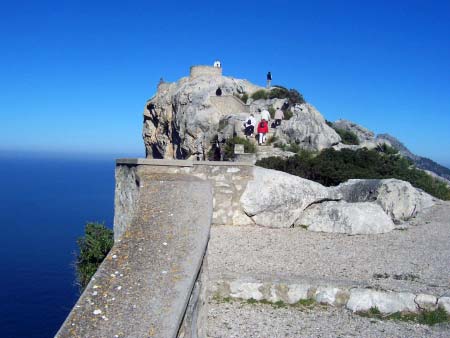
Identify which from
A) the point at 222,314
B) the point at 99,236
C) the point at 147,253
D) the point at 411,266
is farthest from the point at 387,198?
the point at 147,253

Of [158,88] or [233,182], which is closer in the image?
[233,182]

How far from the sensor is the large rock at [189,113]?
37.6m

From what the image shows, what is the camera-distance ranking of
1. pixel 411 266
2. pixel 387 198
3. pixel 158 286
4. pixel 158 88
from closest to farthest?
pixel 158 286 → pixel 411 266 → pixel 387 198 → pixel 158 88

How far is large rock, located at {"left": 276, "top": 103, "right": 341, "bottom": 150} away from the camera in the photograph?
2995cm

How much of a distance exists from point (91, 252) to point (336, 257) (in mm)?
7992

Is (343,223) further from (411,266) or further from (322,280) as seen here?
(322,280)

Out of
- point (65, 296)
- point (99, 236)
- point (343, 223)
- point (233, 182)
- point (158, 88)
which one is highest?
point (158, 88)

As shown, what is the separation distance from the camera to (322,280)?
7.55m

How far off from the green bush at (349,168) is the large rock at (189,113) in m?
12.2

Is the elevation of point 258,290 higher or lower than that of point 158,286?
lower

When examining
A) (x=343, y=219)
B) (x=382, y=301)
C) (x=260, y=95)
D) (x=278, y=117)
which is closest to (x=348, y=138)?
(x=278, y=117)

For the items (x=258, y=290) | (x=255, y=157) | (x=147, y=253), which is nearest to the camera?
(x=147, y=253)

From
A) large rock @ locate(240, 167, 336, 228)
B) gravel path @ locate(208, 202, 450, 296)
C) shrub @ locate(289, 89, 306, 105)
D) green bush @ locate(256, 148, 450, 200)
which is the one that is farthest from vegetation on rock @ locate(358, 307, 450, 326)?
shrub @ locate(289, 89, 306, 105)

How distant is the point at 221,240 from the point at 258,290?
269 centimetres
